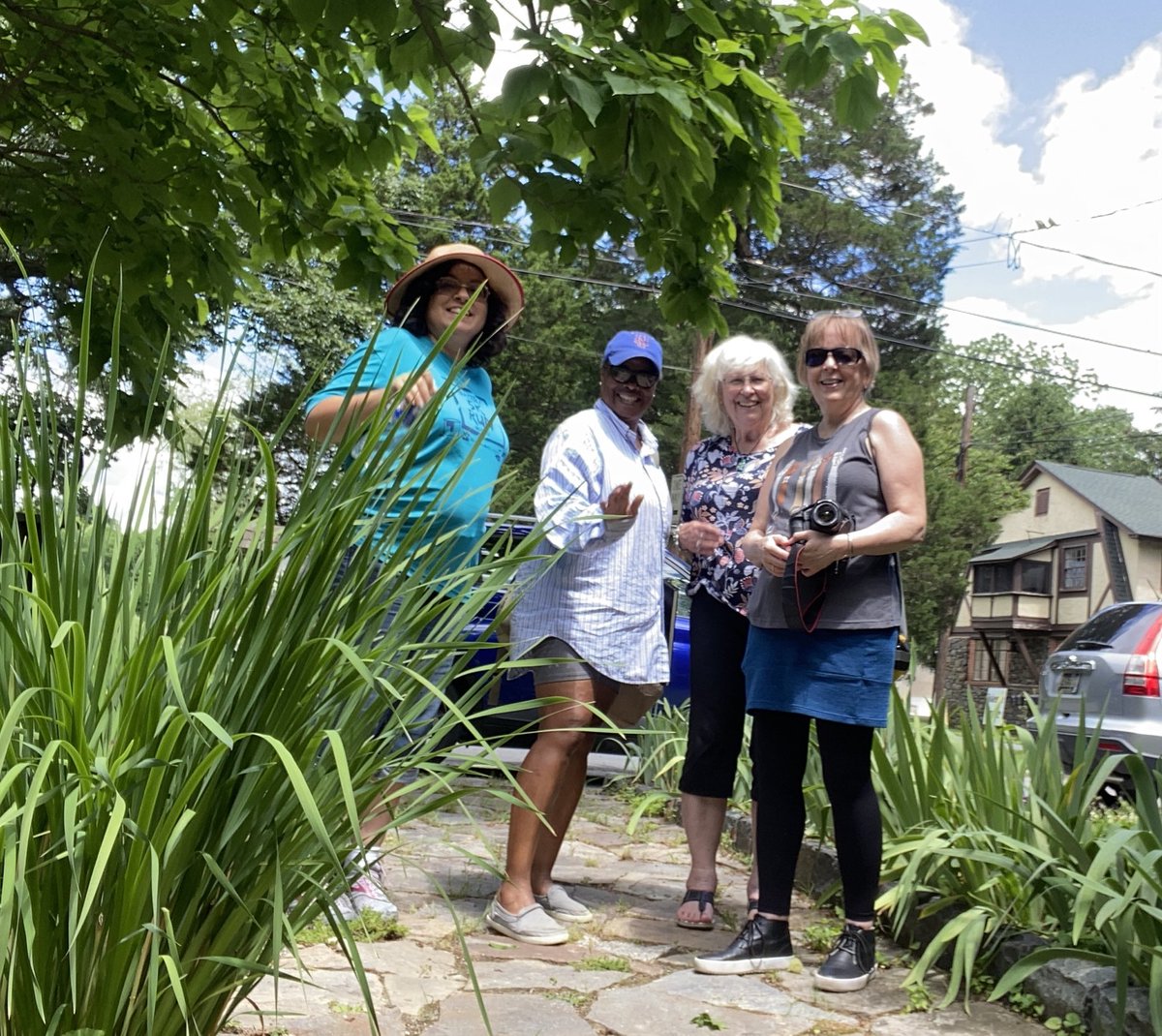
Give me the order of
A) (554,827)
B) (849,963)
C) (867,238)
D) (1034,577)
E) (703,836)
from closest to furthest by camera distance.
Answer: (849,963), (554,827), (703,836), (867,238), (1034,577)

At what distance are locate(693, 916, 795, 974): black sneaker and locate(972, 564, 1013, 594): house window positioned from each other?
4930 cm

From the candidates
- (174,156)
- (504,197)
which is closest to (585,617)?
(504,197)

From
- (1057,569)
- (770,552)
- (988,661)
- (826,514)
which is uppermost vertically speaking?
(1057,569)

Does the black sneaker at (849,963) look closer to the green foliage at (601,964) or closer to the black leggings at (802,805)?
the black leggings at (802,805)

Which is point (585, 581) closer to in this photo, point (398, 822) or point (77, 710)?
point (398, 822)

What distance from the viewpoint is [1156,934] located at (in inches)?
103

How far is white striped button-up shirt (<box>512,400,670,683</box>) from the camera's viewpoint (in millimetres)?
A: 3541

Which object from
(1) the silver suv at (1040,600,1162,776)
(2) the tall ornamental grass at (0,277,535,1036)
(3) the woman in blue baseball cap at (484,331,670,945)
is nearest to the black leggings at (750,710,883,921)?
(3) the woman in blue baseball cap at (484,331,670,945)

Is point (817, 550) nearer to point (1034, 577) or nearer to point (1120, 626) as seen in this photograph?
point (1120, 626)

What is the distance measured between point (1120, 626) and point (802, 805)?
6404 millimetres

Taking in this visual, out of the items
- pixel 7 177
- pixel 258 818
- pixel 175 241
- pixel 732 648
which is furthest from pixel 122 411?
pixel 258 818

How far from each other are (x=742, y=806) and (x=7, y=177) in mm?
3960

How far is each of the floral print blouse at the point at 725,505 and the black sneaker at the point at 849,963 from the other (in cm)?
102

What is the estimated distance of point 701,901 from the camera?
3.74 m
